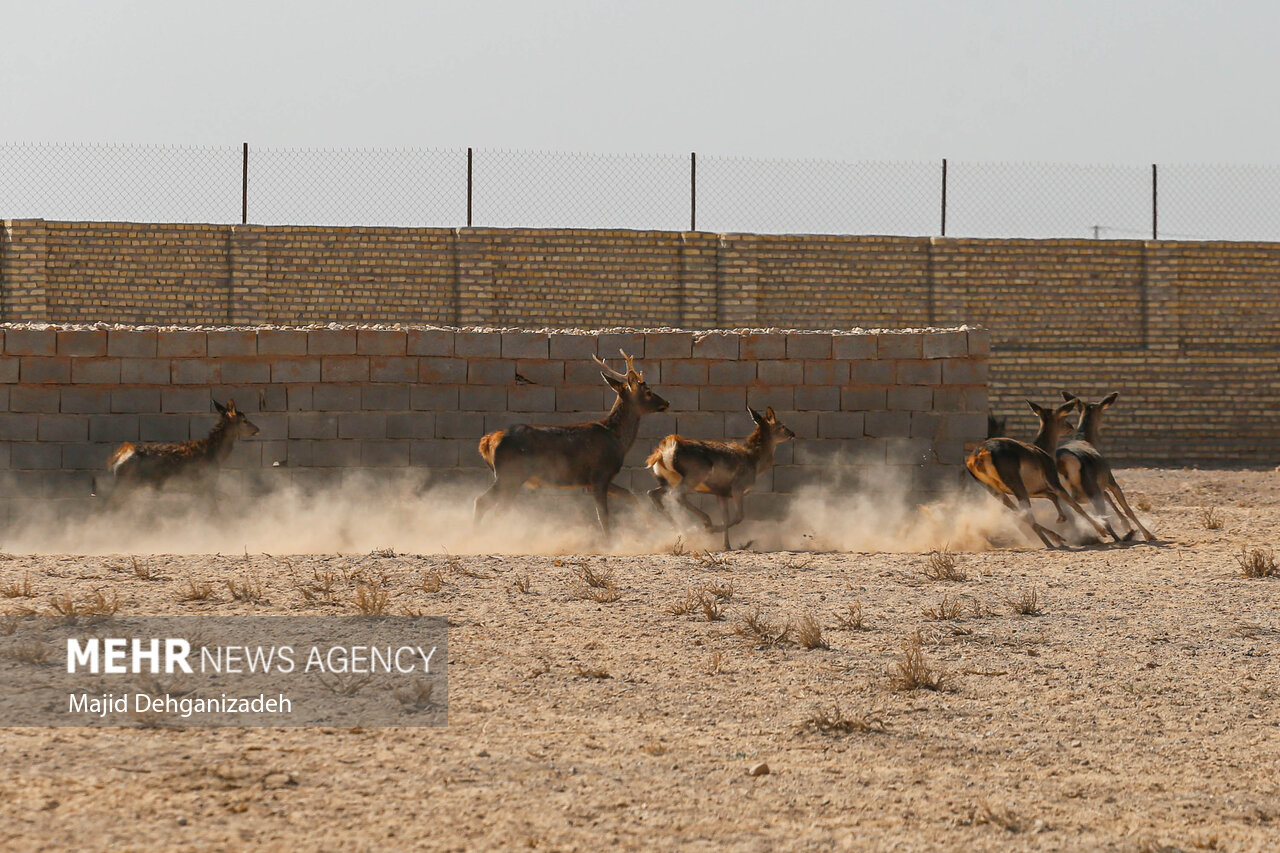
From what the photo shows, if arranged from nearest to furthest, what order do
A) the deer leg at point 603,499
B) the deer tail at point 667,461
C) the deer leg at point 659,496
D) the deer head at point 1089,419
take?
the deer tail at point 667,461 < the deer leg at point 603,499 < the deer leg at point 659,496 < the deer head at point 1089,419

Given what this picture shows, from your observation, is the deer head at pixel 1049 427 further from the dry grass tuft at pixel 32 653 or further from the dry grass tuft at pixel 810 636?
the dry grass tuft at pixel 32 653

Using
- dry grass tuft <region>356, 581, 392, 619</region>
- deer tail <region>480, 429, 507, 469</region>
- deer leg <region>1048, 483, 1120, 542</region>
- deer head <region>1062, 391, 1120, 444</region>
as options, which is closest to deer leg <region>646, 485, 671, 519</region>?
deer tail <region>480, 429, 507, 469</region>

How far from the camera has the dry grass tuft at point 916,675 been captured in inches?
262

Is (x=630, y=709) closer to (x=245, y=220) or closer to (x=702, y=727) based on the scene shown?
(x=702, y=727)

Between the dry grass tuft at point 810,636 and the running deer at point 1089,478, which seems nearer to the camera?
the dry grass tuft at point 810,636

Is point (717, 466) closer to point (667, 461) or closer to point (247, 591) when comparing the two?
point (667, 461)

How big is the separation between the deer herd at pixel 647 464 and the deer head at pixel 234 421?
0.01 metres

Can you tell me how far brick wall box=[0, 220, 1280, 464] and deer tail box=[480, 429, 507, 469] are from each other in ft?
35.9

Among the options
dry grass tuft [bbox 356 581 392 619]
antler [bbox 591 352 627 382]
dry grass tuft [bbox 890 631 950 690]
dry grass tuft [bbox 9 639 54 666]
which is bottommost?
dry grass tuft [bbox 890 631 950 690]

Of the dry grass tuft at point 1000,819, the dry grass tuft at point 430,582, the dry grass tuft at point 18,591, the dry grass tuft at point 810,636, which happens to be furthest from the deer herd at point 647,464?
the dry grass tuft at point 1000,819

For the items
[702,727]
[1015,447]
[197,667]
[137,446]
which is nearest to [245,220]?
[137,446]

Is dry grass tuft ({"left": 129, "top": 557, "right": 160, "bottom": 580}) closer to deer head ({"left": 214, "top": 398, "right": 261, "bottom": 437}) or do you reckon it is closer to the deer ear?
deer head ({"left": 214, "top": 398, "right": 261, "bottom": 437})

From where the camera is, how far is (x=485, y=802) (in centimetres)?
481

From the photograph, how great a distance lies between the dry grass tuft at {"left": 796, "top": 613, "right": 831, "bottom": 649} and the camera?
24.2 ft
